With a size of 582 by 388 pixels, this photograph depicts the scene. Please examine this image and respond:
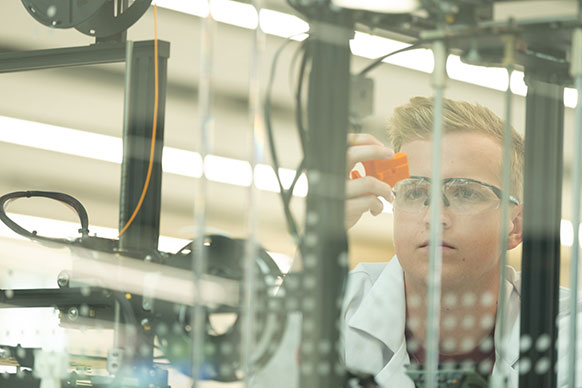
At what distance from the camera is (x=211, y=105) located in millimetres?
1276

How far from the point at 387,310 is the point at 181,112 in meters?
1.37

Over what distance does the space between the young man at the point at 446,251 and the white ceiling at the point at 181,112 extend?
0.04m

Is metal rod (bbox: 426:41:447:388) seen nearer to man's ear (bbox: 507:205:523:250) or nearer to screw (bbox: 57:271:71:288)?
man's ear (bbox: 507:205:523:250)

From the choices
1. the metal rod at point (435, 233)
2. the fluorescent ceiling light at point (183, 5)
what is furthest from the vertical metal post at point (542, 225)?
the fluorescent ceiling light at point (183, 5)

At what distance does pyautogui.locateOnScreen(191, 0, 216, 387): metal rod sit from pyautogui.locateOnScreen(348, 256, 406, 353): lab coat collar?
0.31 meters

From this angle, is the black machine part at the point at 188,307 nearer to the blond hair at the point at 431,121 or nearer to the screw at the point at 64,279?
the screw at the point at 64,279

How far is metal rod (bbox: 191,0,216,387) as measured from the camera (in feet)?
4.11

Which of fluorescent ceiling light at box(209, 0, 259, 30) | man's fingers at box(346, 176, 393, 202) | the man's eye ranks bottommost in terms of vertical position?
man's fingers at box(346, 176, 393, 202)

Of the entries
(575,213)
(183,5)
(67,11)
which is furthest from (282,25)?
→ (183,5)

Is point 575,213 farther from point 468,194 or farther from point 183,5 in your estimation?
point 183,5

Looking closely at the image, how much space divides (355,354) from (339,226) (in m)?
0.42

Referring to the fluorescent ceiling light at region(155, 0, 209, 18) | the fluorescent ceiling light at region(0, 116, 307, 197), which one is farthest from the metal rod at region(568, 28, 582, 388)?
→ the fluorescent ceiling light at region(0, 116, 307, 197)

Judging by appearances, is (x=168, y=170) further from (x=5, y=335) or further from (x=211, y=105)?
(x=211, y=105)

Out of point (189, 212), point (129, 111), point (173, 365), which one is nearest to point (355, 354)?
point (173, 365)
